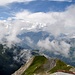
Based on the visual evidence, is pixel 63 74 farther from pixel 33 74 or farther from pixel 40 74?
pixel 33 74

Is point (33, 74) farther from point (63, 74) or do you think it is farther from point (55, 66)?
point (63, 74)

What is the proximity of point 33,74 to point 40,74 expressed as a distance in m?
13.0

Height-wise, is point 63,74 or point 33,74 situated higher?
point 63,74

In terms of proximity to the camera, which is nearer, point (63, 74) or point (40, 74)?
point (63, 74)

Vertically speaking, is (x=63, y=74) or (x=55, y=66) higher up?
(x=63, y=74)

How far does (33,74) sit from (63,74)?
11953cm

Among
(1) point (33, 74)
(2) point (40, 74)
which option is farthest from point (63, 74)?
(1) point (33, 74)

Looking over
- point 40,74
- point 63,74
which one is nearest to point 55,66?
point 40,74

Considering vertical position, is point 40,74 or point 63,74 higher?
point 63,74

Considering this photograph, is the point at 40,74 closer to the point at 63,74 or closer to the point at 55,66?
the point at 55,66

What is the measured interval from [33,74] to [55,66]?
59.8 ft

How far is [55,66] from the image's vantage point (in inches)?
7756

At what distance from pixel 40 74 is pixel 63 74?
352ft

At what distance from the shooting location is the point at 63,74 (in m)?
79.4
